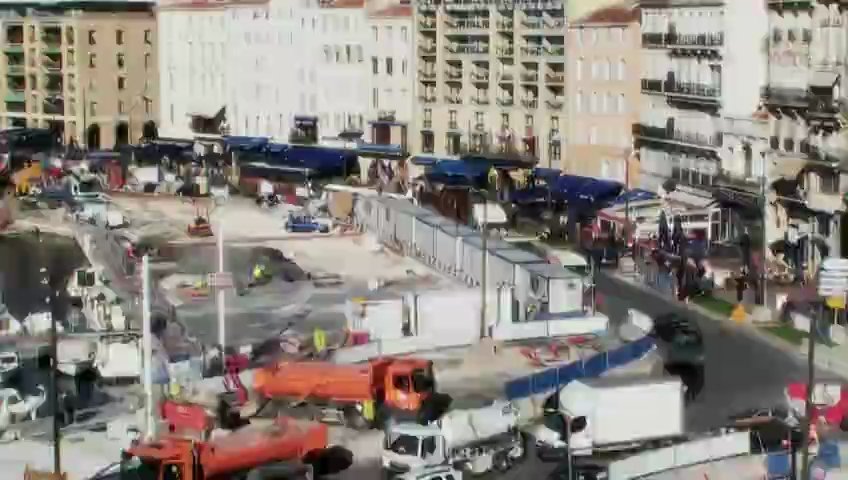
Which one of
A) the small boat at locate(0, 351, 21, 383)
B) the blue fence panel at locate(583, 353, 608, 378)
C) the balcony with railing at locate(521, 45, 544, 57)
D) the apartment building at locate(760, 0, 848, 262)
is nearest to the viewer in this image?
the blue fence panel at locate(583, 353, 608, 378)

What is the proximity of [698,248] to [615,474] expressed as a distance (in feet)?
48.2

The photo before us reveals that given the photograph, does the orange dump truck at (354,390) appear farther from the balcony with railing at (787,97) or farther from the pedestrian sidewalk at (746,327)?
the balcony with railing at (787,97)

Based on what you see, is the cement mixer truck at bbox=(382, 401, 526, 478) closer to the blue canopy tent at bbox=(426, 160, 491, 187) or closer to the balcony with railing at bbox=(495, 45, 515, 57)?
the blue canopy tent at bbox=(426, 160, 491, 187)

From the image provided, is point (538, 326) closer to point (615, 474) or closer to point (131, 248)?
point (615, 474)

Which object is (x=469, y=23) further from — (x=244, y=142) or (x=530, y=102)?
(x=244, y=142)

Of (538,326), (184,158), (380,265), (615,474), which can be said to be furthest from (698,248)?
(184,158)

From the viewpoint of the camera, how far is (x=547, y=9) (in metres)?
39.4

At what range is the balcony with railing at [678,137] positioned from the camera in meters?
32.1

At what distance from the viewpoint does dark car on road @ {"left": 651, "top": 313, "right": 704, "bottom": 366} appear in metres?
20.7

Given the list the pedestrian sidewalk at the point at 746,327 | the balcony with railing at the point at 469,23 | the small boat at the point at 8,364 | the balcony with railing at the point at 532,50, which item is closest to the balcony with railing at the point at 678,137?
the pedestrian sidewalk at the point at 746,327

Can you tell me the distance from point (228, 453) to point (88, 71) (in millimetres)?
42176

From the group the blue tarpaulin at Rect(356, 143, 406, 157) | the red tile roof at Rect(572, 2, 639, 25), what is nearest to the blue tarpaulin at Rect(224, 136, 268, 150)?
the blue tarpaulin at Rect(356, 143, 406, 157)

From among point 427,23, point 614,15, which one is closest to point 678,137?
point 614,15

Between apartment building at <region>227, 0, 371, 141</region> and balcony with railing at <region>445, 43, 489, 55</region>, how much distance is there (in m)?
4.31
